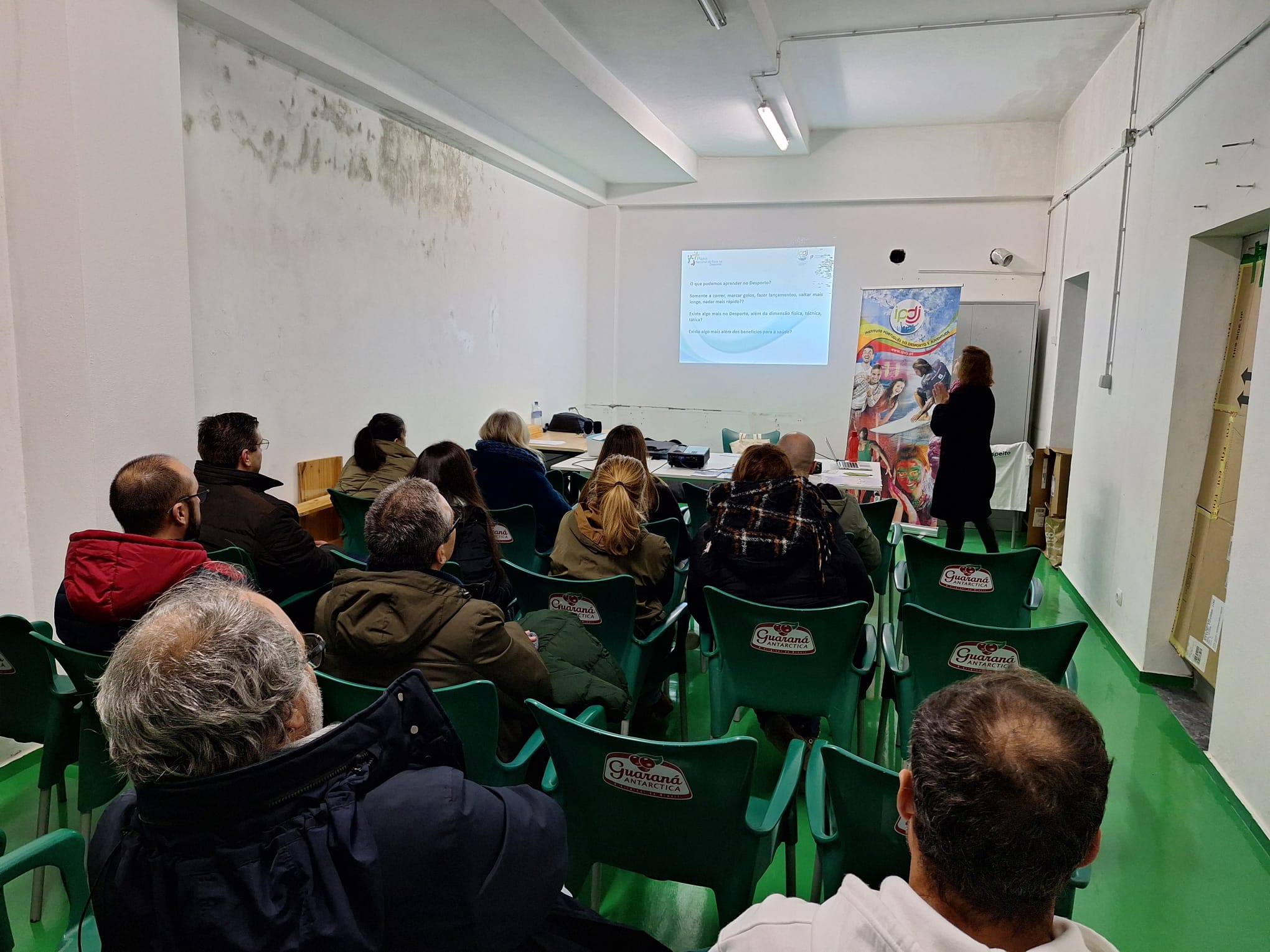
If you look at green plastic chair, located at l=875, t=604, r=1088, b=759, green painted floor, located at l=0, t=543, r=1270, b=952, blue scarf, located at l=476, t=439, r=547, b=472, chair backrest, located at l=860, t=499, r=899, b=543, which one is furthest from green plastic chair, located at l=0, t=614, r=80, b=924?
chair backrest, located at l=860, t=499, r=899, b=543

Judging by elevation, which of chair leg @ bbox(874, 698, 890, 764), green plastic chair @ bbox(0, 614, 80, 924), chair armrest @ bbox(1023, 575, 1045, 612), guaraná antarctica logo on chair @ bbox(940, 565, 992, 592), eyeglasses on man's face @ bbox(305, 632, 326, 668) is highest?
eyeglasses on man's face @ bbox(305, 632, 326, 668)

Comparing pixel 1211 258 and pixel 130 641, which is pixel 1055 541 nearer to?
pixel 1211 258

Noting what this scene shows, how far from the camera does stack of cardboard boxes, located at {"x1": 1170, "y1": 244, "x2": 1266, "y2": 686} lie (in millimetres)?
3295

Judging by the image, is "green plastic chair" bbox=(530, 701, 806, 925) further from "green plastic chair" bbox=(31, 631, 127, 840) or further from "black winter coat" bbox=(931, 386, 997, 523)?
"black winter coat" bbox=(931, 386, 997, 523)

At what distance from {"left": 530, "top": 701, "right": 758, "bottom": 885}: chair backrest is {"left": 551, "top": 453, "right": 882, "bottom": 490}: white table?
3101mm

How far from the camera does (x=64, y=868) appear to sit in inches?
53.5

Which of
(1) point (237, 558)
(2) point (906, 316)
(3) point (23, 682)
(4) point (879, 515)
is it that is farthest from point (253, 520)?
(2) point (906, 316)

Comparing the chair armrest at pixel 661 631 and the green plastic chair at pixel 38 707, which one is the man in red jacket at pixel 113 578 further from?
the chair armrest at pixel 661 631

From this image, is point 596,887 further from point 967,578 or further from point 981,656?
point 967,578

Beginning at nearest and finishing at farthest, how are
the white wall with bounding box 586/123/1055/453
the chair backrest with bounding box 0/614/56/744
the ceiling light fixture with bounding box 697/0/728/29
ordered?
the chair backrest with bounding box 0/614/56/744, the ceiling light fixture with bounding box 697/0/728/29, the white wall with bounding box 586/123/1055/453

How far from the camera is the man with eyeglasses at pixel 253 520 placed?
2.84 m

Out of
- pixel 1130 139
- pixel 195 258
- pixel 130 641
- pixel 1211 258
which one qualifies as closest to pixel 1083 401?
pixel 1130 139

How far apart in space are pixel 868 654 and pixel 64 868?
2.16m

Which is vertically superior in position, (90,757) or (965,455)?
(965,455)
